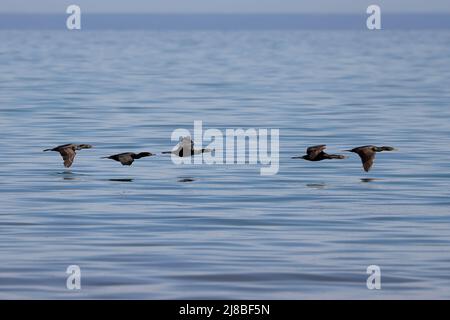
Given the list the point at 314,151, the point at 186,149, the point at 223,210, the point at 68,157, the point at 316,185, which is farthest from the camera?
the point at 186,149

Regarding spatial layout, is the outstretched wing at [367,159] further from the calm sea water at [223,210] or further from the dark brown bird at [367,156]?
the calm sea water at [223,210]

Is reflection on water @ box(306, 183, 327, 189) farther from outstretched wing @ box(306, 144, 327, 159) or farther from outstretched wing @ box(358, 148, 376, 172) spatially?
outstretched wing @ box(358, 148, 376, 172)

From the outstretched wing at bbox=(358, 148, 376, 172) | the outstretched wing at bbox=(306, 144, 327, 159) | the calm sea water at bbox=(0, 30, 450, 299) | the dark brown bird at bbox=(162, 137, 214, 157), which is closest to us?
the calm sea water at bbox=(0, 30, 450, 299)

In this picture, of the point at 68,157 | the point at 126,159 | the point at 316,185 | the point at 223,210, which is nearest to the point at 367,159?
the point at 316,185

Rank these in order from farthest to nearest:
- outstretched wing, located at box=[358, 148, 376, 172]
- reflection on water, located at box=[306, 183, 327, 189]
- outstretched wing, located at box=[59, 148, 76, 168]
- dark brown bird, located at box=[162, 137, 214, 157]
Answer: dark brown bird, located at box=[162, 137, 214, 157], outstretched wing, located at box=[59, 148, 76, 168], outstretched wing, located at box=[358, 148, 376, 172], reflection on water, located at box=[306, 183, 327, 189]

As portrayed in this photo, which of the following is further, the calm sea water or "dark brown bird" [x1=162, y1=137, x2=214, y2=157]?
"dark brown bird" [x1=162, y1=137, x2=214, y2=157]

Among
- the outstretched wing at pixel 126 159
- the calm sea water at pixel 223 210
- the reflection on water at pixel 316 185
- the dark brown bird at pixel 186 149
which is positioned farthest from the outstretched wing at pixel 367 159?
the outstretched wing at pixel 126 159

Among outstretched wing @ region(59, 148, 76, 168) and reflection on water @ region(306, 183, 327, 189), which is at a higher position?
outstretched wing @ region(59, 148, 76, 168)

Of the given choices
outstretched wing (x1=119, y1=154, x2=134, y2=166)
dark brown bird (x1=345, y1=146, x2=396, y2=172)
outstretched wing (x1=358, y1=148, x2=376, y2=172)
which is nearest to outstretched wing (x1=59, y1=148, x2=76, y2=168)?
outstretched wing (x1=119, y1=154, x2=134, y2=166)

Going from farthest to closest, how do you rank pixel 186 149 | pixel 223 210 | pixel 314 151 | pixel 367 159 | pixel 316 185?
1. pixel 186 149
2. pixel 367 159
3. pixel 314 151
4. pixel 316 185
5. pixel 223 210

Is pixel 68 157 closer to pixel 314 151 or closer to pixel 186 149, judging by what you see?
pixel 186 149

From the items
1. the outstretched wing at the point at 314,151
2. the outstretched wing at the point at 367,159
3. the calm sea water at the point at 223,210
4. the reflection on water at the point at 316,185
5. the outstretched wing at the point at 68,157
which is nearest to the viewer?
the calm sea water at the point at 223,210

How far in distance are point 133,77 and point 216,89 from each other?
15.5 metres
